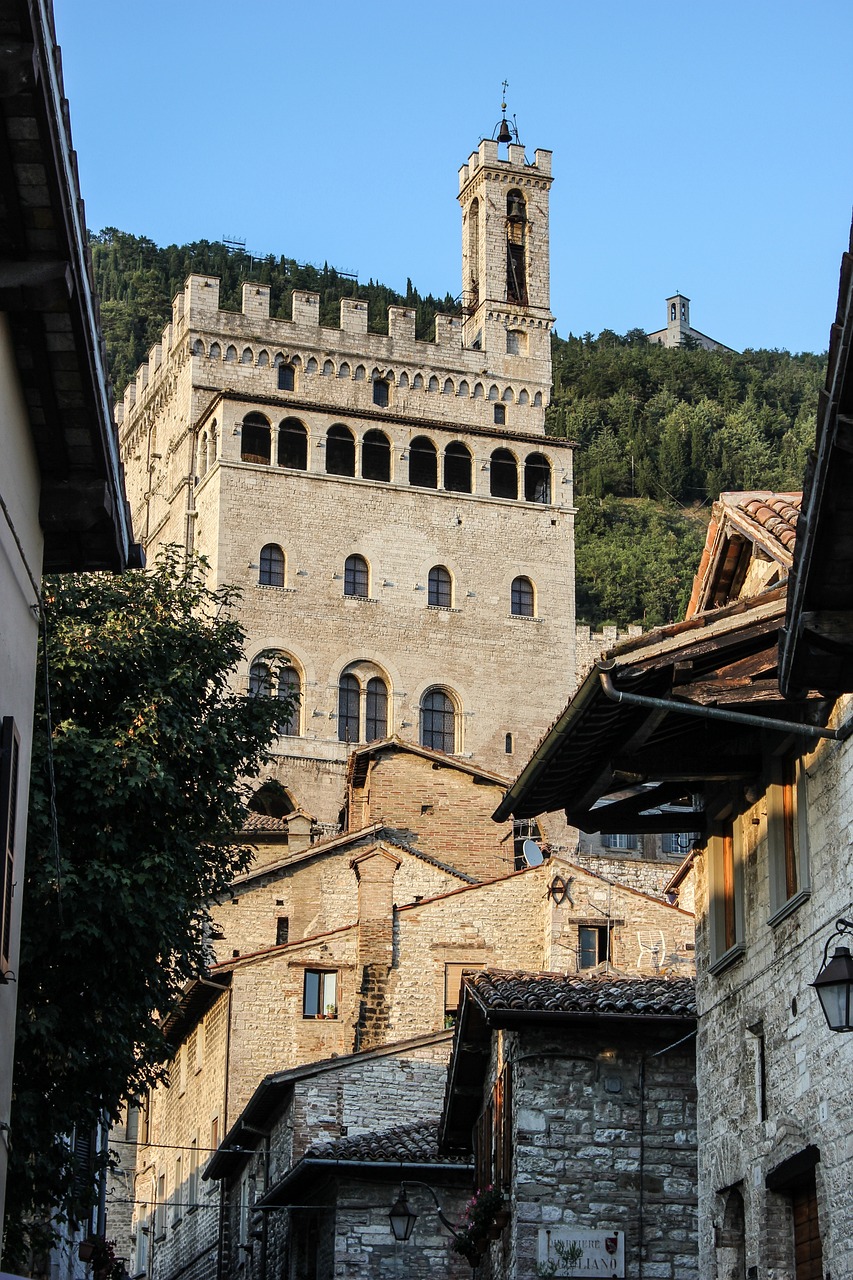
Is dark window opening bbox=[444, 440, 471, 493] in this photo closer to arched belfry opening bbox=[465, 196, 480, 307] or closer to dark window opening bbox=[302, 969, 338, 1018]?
arched belfry opening bbox=[465, 196, 480, 307]

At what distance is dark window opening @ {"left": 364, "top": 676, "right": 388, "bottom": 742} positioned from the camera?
59.0 m

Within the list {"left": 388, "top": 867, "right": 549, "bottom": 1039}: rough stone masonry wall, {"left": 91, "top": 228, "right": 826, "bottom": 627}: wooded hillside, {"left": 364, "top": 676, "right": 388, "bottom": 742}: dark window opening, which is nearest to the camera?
{"left": 388, "top": 867, "right": 549, "bottom": 1039}: rough stone masonry wall

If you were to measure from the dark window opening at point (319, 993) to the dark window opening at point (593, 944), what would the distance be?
4.30 metres

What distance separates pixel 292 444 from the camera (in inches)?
2453

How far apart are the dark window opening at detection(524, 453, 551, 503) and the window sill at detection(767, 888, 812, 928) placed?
5206 centimetres

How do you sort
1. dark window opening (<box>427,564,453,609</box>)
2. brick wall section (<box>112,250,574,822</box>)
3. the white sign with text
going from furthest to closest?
dark window opening (<box>427,564,453,609</box>) → brick wall section (<box>112,250,574,822</box>) → the white sign with text

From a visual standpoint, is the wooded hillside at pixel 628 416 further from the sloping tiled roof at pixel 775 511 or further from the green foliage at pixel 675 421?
the sloping tiled roof at pixel 775 511

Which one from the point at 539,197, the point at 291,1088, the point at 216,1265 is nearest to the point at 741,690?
the point at 291,1088

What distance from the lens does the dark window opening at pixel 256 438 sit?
61250 mm

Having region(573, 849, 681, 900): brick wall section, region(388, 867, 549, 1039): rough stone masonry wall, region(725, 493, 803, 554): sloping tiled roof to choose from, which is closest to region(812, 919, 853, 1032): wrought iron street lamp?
region(725, 493, 803, 554): sloping tiled roof

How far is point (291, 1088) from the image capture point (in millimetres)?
29234

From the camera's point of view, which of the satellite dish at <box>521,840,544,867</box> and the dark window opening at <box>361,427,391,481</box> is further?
the dark window opening at <box>361,427,391,481</box>

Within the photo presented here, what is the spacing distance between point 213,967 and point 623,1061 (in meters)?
17.7

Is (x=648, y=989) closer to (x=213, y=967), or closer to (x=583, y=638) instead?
(x=213, y=967)
